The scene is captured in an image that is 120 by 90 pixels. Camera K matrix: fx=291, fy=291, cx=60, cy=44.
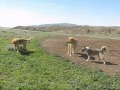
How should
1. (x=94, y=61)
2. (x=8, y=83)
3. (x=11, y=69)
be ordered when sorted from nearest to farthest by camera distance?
1. (x=8, y=83)
2. (x=11, y=69)
3. (x=94, y=61)

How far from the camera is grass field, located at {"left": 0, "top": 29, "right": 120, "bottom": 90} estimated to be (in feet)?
49.8

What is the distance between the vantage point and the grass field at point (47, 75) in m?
15.2

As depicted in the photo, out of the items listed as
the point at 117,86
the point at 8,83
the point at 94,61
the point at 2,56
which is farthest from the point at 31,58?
the point at 117,86

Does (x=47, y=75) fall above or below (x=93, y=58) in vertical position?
below

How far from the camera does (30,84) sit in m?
15.3

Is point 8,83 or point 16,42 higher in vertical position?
point 16,42

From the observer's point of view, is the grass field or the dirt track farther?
the dirt track

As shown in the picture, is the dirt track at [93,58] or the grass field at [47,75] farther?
the dirt track at [93,58]

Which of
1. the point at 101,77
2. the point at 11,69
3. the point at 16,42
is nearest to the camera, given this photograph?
the point at 101,77

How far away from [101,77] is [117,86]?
149cm

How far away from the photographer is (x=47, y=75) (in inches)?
667

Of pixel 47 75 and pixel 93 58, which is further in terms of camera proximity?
pixel 93 58

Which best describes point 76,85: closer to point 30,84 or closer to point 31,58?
point 30,84

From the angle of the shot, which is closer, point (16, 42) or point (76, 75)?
point (76, 75)
